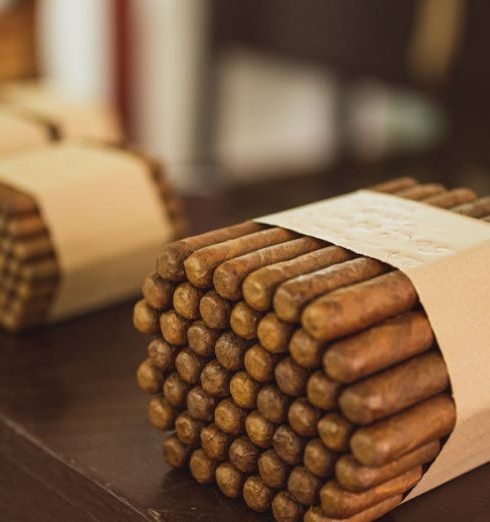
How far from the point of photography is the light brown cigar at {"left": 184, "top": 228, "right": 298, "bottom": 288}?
1.09 metres

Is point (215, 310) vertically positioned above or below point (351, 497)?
above

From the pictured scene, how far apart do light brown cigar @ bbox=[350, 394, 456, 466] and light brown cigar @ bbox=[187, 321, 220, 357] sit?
202mm

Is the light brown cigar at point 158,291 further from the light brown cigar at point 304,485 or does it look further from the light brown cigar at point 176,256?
the light brown cigar at point 304,485

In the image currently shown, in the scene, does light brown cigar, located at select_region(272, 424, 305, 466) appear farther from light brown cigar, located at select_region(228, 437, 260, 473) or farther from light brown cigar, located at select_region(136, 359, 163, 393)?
light brown cigar, located at select_region(136, 359, 163, 393)

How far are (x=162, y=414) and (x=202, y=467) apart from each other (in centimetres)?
8

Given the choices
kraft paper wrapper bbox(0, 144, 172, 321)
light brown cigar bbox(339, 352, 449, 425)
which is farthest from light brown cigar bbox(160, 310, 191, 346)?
kraft paper wrapper bbox(0, 144, 172, 321)

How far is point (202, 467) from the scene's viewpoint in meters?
1.15

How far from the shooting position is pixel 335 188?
451 centimetres

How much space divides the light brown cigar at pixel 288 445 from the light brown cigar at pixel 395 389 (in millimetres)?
80

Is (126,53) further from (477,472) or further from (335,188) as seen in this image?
(477,472)

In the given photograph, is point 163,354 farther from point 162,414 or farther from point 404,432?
point 404,432

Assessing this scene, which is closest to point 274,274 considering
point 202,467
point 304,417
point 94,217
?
point 304,417

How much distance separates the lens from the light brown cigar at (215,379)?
1101mm

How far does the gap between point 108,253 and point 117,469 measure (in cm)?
44
